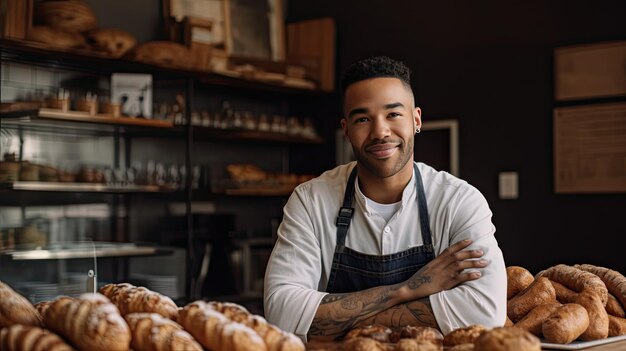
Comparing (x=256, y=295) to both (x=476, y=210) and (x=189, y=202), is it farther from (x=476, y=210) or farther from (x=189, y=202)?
(x=476, y=210)

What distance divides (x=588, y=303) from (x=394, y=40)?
13.0 feet

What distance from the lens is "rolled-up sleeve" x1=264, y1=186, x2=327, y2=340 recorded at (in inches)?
84.7

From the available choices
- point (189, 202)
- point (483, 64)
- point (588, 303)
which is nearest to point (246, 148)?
point (189, 202)

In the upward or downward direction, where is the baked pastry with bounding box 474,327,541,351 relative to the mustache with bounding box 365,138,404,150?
downward

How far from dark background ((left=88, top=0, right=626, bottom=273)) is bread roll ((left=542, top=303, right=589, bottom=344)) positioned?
2932 mm

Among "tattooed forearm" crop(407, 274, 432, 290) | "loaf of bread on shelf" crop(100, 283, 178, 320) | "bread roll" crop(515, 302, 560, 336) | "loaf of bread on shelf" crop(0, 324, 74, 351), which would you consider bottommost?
"bread roll" crop(515, 302, 560, 336)

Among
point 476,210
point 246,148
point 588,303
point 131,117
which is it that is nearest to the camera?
point 588,303

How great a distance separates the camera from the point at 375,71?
229 cm

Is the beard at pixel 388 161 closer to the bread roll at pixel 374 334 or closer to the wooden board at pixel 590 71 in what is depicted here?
the bread roll at pixel 374 334

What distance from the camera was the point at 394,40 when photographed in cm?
580

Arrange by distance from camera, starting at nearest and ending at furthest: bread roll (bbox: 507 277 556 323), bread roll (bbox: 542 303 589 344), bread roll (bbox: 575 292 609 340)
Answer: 1. bread roll (bbox: 542 303 589 344)
2. bread roll (bbox: 575 292 609 340)
3. bread roll (bbox: 507 277 556 323)

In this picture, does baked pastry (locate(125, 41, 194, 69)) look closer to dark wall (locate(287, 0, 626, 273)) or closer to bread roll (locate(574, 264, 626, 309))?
dark wall (locate(287, 0, 626, 273))

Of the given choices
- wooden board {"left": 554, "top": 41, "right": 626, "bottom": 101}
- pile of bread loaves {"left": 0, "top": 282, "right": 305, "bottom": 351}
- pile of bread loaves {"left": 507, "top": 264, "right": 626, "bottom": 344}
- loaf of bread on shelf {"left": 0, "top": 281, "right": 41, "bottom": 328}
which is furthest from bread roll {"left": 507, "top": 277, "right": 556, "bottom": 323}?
wooden board {"left": 554, "top": 41, "right": 626, "bottom": 101}

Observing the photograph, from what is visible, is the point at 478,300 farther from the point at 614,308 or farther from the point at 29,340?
the point at 29,340
